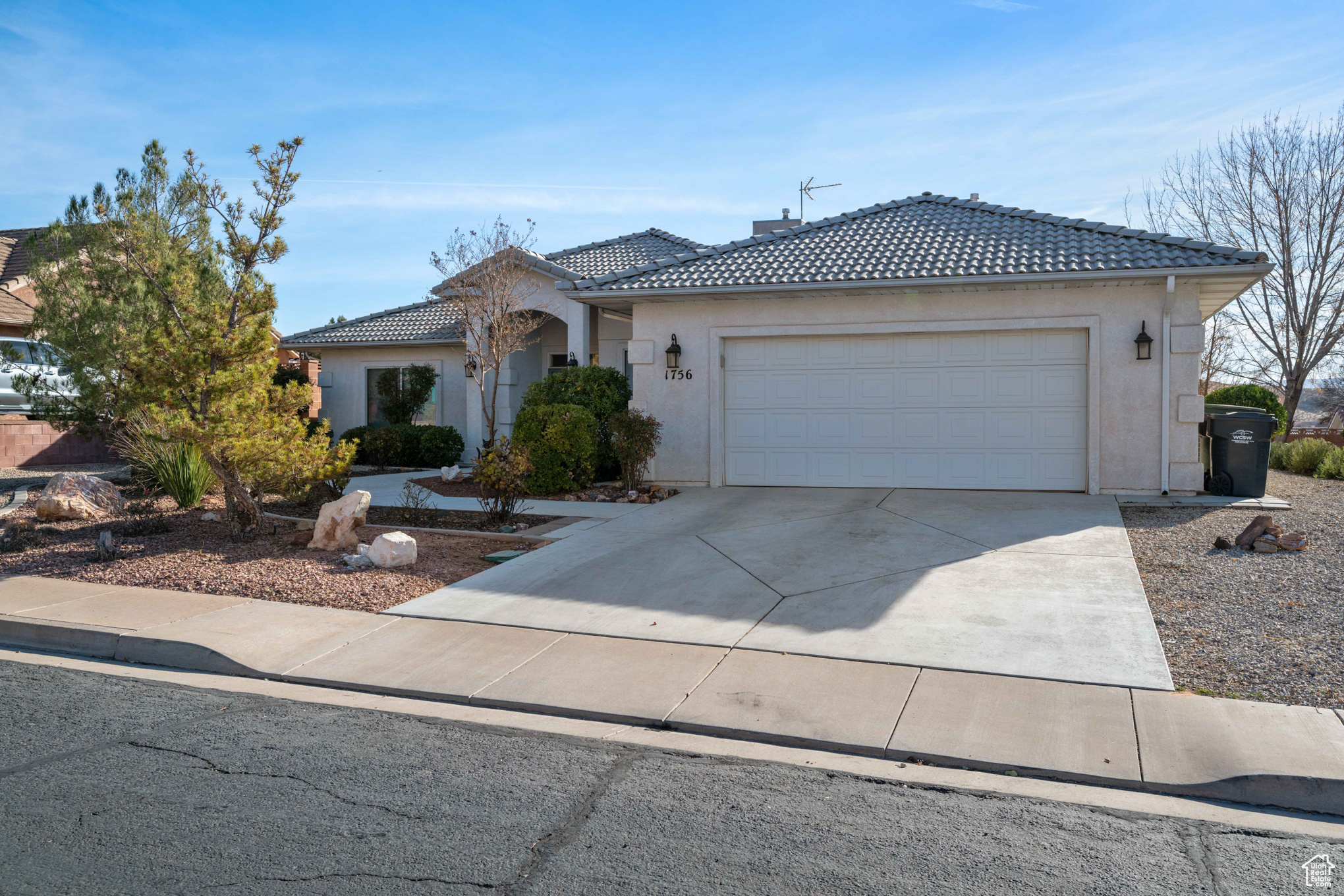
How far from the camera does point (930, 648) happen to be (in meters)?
6.12

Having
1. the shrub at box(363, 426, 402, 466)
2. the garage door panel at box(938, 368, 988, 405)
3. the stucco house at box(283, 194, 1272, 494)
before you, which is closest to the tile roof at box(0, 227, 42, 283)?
the shrub at box(363, 426, 402, 466)

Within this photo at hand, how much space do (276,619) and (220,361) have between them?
12.4 ft

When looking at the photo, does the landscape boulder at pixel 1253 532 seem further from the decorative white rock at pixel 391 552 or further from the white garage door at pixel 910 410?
the decorative white rock at pixel 391 552

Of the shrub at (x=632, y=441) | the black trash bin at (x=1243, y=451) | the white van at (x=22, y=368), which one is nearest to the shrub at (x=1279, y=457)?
the black trash bin at (x=1243, y=451)

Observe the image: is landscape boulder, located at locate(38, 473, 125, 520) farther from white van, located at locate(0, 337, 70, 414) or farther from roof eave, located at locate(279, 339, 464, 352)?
roof eave, located at locate(279, 339, 464, 352)

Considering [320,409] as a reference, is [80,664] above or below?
below

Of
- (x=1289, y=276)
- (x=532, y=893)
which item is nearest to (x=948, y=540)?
(x=532, y=893)

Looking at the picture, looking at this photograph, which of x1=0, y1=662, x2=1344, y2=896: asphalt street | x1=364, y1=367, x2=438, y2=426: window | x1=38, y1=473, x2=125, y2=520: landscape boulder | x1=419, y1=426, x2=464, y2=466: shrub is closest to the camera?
x1=0, y1=662, x2=1344, y2=896: asphalt street

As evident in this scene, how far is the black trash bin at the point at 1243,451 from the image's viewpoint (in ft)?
39.8

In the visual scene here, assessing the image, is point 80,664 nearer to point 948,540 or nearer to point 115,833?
point 115,833

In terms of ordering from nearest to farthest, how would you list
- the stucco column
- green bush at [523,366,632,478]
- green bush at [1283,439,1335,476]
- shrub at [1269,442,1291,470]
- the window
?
green bush at [523,366,632,478] → green bush at [1283,439,1335,476] → the stucco column → shrub at [1269,442,1291,470] → the window

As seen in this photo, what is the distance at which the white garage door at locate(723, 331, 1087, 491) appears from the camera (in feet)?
42.4

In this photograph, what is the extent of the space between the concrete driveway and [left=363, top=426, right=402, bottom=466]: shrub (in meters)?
9.55

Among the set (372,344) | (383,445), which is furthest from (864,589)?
(372,344)
